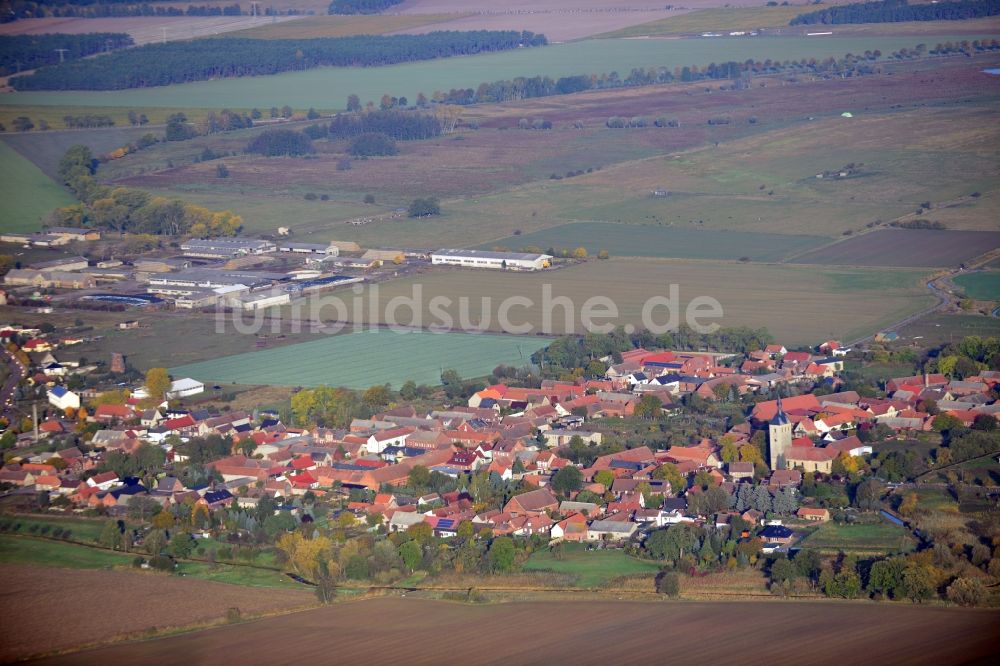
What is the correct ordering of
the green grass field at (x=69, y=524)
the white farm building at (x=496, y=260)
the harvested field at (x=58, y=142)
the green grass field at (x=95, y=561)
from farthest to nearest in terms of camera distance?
the harvested field at (x=58, y=142) → the white farm building at (x=496, y=260) → the green grass field at (x=69, y=524) → the green grass field at (x=95, y=561)

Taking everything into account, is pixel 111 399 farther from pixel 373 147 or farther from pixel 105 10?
pixel 105 10

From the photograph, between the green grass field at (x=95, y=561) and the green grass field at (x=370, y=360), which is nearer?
the green grass field at (x=95, y=561)

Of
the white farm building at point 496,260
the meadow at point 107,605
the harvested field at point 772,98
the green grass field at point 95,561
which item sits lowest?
the green grass field at point 95,561

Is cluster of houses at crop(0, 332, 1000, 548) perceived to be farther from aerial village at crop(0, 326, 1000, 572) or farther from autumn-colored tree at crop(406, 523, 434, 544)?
autumn-colored tree at crop(406, 523, 434, 544)

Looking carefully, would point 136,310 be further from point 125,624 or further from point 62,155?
point 62,155

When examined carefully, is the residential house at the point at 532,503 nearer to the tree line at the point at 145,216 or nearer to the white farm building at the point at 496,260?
the white farm building at the point at 496,260

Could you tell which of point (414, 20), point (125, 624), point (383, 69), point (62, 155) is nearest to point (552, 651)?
point (125, 624)

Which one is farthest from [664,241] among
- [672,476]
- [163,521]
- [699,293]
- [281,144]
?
[163,521]

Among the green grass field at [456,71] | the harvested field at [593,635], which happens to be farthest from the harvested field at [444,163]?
the harvested field at [593,635]

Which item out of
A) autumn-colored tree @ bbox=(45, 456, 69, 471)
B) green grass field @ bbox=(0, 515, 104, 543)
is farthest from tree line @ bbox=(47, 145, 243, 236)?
green grass field @ bbox=(0, 515, 104, 543)
